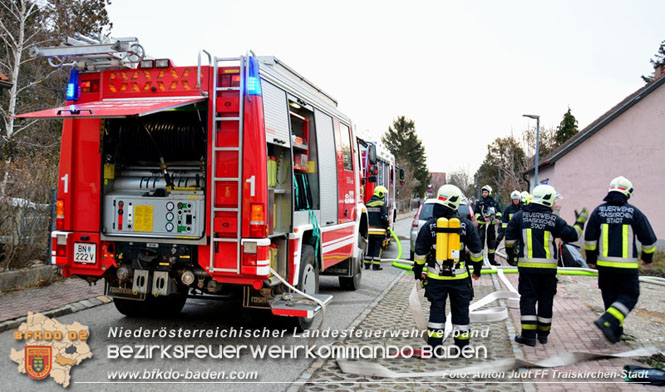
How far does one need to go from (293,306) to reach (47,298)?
14.3 ft

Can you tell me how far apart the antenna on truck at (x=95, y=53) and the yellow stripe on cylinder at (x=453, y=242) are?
370 centimetres

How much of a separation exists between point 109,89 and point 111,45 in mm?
525

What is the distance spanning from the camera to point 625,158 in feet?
78.8

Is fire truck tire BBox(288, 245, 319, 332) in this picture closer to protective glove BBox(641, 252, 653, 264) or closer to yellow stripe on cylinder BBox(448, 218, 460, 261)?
yellow stripe on cylinder BBox(448, 218, 460, 261)

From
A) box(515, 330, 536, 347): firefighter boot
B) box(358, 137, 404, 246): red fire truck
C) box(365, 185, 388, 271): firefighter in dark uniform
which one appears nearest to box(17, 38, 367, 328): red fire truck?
box(515, 330, 536, 347): firefighter boot

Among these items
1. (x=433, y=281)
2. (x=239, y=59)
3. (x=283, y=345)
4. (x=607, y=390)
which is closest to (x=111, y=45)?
(x=239, y=59)

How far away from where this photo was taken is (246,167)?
18.3 ft

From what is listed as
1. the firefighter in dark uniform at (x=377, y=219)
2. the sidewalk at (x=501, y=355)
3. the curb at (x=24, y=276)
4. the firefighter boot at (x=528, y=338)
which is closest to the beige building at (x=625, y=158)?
the firefighter in dark uniform at (x=377, y=219)

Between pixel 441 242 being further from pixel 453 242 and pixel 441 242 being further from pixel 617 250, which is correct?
pixel 617 250

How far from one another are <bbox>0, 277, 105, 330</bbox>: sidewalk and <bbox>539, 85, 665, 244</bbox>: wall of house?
2145 centimetres

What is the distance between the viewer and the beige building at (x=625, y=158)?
2297 centimetres

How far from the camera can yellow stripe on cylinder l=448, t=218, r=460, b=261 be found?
563 cm

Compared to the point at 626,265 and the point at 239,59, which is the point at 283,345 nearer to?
the point at 239,59

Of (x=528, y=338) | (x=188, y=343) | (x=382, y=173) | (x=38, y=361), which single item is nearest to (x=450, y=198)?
(x=528, y=338)
